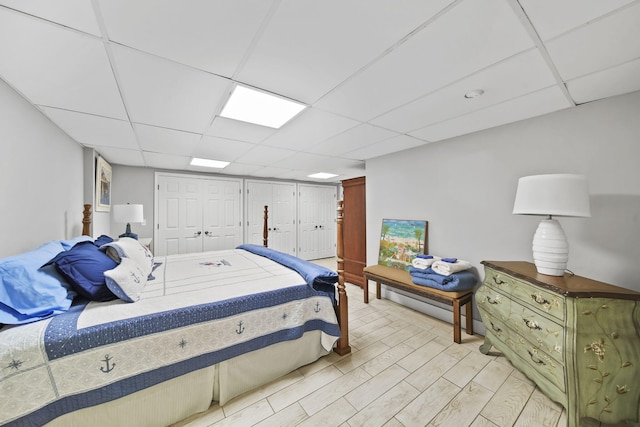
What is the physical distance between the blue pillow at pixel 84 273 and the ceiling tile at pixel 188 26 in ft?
4.57

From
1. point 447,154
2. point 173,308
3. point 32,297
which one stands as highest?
point 447,154

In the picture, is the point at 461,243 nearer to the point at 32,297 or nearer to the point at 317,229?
the point at 32,297

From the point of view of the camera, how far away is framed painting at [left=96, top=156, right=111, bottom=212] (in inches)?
135

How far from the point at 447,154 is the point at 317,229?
4.33m

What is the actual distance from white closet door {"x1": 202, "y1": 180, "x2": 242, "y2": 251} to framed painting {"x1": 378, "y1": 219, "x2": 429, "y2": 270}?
342 centimetres

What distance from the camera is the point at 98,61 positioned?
1.37 metres

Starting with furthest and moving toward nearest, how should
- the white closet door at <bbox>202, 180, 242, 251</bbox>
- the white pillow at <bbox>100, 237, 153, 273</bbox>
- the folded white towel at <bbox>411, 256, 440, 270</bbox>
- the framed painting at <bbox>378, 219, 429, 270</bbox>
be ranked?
the white closet door at <bbox>202, 180, 242, 251</bbox> → the framed painting at <bbox>378, 219, 429, 270</bbox> → the folded white towel at <bbox>411, 256, 440, 270</bbox> → the white pillow at <bbox>100, 237, 153, 273</bbox>

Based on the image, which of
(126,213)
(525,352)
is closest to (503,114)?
(525,352)

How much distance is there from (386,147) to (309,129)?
1.23 metres

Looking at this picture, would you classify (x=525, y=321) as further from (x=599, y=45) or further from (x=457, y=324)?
(x=599, y=45)

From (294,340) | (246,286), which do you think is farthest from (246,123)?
(294,340)

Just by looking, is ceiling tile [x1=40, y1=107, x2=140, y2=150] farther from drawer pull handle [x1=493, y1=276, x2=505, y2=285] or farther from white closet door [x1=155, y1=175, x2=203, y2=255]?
drawer pull handle [x1=493, y1=276, x2=505, y2=285]

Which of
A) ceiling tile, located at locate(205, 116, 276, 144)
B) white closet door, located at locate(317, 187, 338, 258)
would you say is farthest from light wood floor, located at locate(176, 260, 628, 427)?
white closet door, located at locate(317, 187, 338, 258)

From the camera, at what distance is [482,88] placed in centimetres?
170
